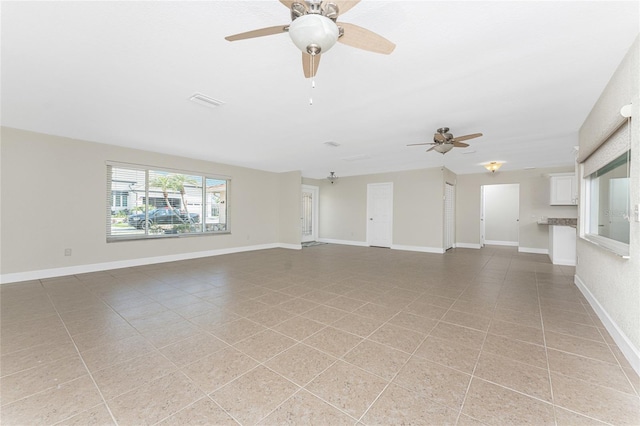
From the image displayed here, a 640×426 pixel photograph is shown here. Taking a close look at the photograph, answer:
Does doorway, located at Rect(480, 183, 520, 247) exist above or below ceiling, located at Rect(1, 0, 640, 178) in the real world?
below

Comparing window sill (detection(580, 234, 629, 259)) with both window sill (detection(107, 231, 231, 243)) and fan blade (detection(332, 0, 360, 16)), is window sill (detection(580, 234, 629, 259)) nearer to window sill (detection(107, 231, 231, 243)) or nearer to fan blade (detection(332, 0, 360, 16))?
fan blade (detection(332, 0, 360, 16))

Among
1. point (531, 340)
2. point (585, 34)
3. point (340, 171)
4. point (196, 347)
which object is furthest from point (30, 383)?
point (340, 171)

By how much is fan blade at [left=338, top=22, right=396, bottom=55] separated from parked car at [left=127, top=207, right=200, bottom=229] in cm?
574

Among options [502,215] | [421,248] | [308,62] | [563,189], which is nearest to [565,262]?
[563,189]

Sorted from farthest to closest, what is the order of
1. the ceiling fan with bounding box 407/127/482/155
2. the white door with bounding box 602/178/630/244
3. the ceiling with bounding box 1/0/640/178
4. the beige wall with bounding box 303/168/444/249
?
the beige wall with bounding box 303/168/444/249, the ceiling fan with bounding box 407/127/482/155, the white door with bounding box 602/178/630/244, the ceiling with bounding box 1/0/640/178

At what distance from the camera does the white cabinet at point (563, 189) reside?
255 inches

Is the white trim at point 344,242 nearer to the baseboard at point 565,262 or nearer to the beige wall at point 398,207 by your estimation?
the beige wall at point 398,207

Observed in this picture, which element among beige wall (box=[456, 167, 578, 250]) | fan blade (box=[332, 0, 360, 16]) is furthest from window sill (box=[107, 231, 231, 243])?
beige wall (box=[456, 167, 578, 250])

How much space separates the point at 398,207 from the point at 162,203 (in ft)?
21.1

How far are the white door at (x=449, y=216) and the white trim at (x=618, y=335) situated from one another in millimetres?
4344

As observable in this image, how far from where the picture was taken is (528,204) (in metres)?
7.42

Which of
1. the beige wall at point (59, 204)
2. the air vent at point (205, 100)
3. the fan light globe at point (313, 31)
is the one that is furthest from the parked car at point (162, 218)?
the fan light globe at point (313, 31)

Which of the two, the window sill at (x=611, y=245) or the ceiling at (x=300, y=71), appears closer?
the ceiling at (x=300, y=71)

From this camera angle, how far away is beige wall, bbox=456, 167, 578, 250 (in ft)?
23.5
